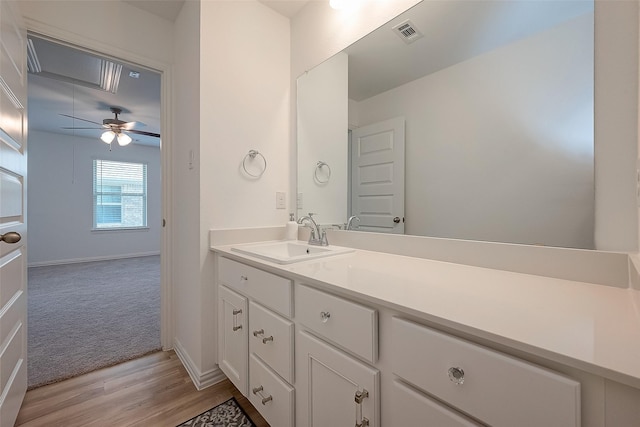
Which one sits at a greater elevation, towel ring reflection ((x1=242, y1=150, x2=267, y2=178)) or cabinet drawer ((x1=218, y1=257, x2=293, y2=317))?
towel ring reflection ((x1=242, y1=150, x2=267, y2=178))

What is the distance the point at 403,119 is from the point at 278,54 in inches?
44.8

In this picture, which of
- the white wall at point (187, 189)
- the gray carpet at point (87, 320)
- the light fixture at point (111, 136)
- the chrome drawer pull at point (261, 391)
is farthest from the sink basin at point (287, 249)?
the light fixture at point (111, 136)

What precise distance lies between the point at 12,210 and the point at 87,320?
176cm

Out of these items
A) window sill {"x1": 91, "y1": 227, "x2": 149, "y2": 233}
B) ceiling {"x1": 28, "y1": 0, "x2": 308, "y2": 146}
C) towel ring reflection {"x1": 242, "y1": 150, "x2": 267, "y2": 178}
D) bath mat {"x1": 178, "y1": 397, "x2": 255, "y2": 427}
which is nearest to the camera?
bath mat {"x1": 178, "y1": 397, "x2": 255, "y2": 427}

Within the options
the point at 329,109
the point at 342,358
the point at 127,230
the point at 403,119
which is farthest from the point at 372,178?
the point at 127,230

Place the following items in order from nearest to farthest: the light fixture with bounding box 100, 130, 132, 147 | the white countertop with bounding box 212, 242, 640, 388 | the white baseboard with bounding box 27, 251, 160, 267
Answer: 1. the white countertop with bounding box 212, 242, 640, 388
2. the light fixture with bounding box 100, 130, 132, 147
3. the white baseboard with bounding box 27, 251, 160, 267

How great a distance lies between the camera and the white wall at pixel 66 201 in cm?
477

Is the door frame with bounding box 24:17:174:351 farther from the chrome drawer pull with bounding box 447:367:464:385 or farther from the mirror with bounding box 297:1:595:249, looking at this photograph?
the chrome drawer pull with bounding box 447:367:464:385

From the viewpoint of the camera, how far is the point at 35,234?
477cm

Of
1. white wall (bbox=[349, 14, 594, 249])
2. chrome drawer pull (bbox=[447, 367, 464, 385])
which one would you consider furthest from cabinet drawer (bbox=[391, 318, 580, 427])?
white wall (bbox=[349, 14, 594, 249])

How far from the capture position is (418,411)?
669 millimetres

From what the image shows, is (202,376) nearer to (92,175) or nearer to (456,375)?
(456,375)

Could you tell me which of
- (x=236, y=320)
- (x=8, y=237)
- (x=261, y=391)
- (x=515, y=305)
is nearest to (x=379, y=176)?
(x=515, y=305)

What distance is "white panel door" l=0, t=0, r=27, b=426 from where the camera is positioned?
1132 millimetres
